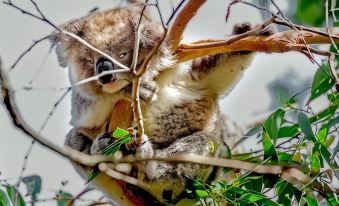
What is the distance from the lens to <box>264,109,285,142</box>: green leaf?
227 centimetres

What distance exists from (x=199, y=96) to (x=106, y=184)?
0.51 meters

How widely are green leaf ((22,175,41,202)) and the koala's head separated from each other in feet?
1.39

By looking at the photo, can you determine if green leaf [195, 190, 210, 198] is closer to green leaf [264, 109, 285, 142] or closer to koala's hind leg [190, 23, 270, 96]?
green leaf [264, 109, 285, 142]

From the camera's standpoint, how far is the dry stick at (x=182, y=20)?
1.99 metres

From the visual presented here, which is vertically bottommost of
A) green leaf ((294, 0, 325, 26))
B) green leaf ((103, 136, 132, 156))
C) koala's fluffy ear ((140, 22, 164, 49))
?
green leaf ((103, 136, 132, 156))

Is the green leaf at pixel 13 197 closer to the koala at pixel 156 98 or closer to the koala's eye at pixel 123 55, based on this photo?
the koala at pixel 156 98

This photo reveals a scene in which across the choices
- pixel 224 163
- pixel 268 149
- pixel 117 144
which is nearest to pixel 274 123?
pixel 268 149

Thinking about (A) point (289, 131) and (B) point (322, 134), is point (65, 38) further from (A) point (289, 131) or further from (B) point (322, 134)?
(B) point (322, 134)

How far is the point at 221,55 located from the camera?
8.94 ft

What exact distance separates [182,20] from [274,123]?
18.1 inches

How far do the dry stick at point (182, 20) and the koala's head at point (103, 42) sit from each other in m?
0.33

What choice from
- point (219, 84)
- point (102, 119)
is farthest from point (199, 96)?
point (102, 119)

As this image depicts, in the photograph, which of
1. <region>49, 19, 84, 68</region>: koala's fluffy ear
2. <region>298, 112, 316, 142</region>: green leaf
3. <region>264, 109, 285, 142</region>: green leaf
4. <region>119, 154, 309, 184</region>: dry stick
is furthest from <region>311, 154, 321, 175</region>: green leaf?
<region>49, 19, 84, 68</region>: koala's fluffy ear

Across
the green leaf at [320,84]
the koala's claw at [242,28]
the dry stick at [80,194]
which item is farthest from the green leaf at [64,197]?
the green leaf at [320,84]
